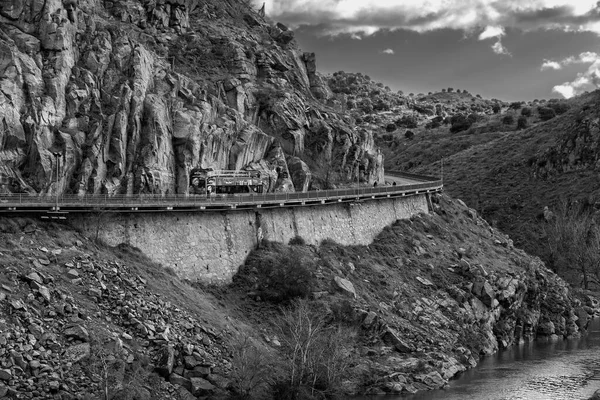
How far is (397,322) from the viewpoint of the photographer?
7544cm

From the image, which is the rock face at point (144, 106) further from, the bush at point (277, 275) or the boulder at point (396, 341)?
the boulder at point (396, 341)

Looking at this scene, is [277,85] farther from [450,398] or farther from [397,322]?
[450,398]

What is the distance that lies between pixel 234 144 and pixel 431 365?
30.2 m

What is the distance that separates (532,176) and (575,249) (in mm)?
32248

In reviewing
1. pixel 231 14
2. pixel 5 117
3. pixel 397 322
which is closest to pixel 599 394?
pixel 397 322

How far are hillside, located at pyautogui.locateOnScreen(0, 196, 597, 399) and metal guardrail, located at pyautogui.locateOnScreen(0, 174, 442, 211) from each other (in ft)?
6.51

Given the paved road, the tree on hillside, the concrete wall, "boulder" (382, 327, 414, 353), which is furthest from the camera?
the tree on hillside

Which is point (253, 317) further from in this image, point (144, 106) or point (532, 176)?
point (532, 176)

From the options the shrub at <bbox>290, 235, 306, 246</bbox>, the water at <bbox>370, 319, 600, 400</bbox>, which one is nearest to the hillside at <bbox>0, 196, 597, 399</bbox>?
the shrub at <bbox>290, 235, 306, 246</bbox>

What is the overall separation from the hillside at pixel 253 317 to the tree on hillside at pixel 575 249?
2767 centimetres

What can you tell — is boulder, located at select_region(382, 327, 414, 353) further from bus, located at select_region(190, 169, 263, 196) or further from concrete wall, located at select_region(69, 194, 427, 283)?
bus, located at select_region(190, 169, 263, 196)

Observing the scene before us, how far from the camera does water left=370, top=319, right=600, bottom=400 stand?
64.1 meters

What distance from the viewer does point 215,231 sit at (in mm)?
73625

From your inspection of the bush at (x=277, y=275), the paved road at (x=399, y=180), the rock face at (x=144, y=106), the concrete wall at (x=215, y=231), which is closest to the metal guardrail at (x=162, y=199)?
the concrete wall at (x=215, y=231)
